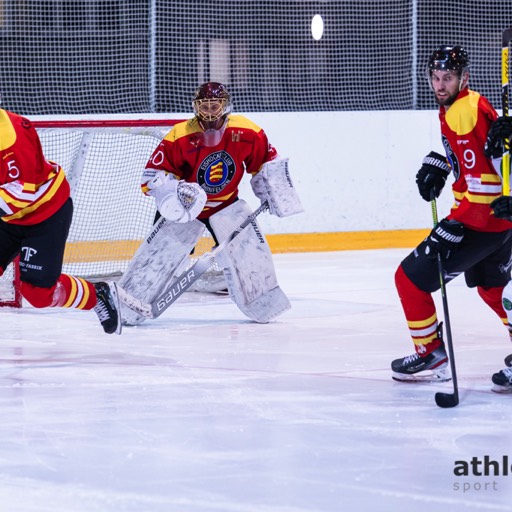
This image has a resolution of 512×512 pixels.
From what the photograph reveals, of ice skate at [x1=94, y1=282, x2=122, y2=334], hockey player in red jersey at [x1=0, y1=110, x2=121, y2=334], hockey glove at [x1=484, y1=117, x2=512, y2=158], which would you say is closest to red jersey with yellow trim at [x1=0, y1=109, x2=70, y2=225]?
hockey player in red jersey at [x1=0, y1=110, x2=121, y2=334]

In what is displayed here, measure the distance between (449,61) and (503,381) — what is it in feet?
3.03

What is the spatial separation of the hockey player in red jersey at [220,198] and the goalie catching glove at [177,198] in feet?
0.07

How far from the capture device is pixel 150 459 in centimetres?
258

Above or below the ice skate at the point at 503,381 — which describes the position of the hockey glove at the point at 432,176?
above

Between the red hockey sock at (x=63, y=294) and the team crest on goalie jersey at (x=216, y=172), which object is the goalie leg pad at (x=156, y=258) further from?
the red hockey sock at (x=63, y=294)

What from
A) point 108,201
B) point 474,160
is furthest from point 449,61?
point 108,201

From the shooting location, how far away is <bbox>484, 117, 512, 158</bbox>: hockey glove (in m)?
3.05

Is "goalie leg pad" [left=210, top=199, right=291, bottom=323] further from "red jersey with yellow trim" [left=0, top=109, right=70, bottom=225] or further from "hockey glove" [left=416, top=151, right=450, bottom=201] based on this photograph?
"hockey glove" [left=416, top=151, right=450, bottom=201]

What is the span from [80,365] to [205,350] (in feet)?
1.65

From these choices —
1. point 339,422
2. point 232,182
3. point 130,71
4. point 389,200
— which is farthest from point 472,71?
point 339,422

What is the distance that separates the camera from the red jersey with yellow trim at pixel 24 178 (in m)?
3.52

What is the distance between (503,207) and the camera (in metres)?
3.04

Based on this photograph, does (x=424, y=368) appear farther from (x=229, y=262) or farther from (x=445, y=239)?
(x=229, y=262)
